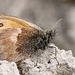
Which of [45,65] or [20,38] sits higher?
[20,38]

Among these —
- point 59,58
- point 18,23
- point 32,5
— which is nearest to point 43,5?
point 32,5

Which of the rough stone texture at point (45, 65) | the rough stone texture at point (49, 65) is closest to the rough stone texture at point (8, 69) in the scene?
the rough stone texture at point (45, 65)

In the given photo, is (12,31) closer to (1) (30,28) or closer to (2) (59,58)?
A: (1) (30,28)

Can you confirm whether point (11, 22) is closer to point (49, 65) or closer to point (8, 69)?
point (49, 65)

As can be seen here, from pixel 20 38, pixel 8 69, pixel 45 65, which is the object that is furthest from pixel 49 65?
pixel 20 38

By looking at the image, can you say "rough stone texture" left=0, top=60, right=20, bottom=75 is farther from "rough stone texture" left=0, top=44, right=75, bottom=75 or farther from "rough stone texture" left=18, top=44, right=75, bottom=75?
"rough stone texture" left=18, top=44, right=75, bottom=75

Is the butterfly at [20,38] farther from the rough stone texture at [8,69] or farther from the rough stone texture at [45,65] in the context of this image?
the rough stone texture at [8,69]
